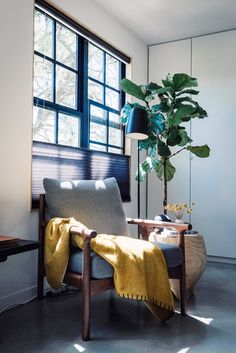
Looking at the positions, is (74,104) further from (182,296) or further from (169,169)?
(182,296)

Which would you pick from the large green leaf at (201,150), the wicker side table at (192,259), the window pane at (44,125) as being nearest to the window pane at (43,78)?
the window pane at (44,125)

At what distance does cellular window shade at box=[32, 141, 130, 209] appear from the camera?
2.55m

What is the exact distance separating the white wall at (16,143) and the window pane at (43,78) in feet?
0.68

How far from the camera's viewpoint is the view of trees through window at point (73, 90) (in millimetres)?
2739

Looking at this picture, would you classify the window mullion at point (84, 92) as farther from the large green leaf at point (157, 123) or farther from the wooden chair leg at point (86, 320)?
the wooden chair leg at point (86, 320)

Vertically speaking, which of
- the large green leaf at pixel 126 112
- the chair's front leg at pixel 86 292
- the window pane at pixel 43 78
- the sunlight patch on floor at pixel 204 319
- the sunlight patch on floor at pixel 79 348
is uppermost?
the window pane at pixel 43 78

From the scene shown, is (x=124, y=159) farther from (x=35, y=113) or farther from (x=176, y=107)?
(x=35, y=113)

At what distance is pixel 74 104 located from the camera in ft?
10.2

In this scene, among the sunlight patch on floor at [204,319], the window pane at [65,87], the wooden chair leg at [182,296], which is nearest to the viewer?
the sunlight patch on floor at [204,319]

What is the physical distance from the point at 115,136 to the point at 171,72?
1079 millimetres

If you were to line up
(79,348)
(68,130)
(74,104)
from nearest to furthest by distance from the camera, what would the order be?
(79,348)
(68,130)
(74,104)

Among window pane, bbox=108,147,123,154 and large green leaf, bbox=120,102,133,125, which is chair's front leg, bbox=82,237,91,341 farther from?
window pane, bbox=108,147,123,154

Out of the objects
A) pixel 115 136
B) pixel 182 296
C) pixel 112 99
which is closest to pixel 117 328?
pixel 182 296

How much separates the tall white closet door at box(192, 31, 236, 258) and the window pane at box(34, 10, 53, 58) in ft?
5.92
